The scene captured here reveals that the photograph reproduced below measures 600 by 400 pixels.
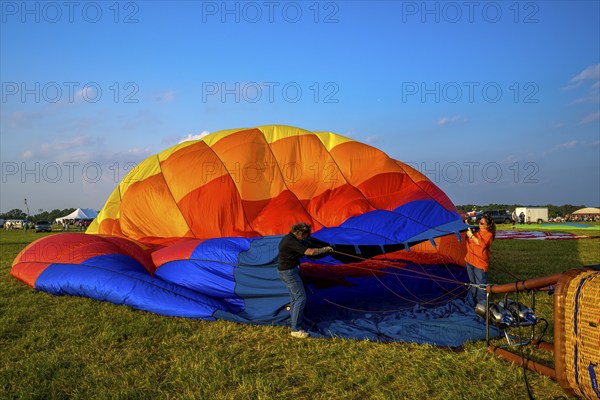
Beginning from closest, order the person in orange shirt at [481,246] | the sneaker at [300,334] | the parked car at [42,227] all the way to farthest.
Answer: the sneaker at [300,334] < the person in orange shirt at [481,246] < the parked car at [42,227]

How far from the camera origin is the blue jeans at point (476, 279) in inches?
222

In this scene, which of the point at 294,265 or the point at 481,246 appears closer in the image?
the point at 294,265

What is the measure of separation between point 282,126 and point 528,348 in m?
5.09

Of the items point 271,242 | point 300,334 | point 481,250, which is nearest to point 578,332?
point 300,334

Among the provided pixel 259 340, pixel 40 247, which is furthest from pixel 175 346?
pixel 40 247

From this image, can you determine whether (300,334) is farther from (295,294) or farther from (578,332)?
(578,332)

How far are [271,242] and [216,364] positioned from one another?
1.76 meters

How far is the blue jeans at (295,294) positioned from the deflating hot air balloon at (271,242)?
8.1 inches

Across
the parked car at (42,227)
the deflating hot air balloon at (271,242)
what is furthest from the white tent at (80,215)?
the deflating hot air balloon at (271,242)

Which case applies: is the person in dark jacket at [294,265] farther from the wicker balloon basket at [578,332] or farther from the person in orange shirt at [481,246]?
the wicker balloon basket at [578,332]

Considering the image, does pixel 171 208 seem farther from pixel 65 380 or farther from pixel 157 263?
pixel 65 380

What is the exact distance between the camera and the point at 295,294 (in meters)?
4.67

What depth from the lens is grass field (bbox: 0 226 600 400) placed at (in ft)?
10.6

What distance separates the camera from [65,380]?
11.2 ft
